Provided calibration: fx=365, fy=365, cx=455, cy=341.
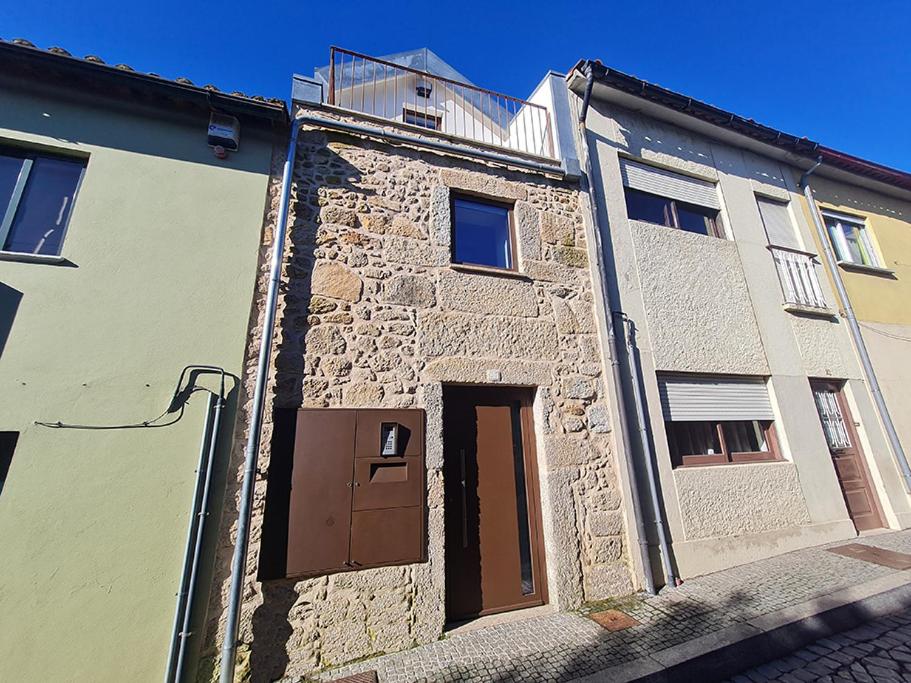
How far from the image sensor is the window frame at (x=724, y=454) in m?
4.65

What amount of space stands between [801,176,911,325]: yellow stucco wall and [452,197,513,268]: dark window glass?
6.40 meters

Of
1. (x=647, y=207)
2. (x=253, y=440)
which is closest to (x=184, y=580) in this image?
(x=253, y=440)

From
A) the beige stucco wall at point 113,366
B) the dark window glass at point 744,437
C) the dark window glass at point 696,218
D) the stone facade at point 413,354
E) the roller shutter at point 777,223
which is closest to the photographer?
the beige stucco wall at point 113,366

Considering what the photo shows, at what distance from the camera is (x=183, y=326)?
3367 millimetres

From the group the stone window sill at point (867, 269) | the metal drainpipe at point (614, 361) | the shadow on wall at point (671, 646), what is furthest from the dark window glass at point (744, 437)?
the stone window sill at point (867, 269)

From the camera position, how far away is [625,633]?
3.13m

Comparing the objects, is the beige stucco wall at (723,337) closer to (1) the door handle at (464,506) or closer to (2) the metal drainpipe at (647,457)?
(2) the metal drainpipe at (647,457)

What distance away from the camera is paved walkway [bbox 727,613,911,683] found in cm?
267

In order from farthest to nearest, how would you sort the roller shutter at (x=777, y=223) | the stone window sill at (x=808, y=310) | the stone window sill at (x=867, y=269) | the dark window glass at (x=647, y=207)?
1. the stone window sill at (x=867, y=269)
2. the roller shutter at (x=777, y=223)
3. the stone window sill at (x=808, y=310)
4. the dark window glass at (x=647, y=207)

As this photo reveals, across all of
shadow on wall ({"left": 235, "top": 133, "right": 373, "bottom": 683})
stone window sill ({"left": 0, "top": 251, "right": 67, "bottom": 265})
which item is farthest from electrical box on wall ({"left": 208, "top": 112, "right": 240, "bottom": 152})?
stone window sill ({"left": 0, "top": 251, "right": 67, "bottom": 265})

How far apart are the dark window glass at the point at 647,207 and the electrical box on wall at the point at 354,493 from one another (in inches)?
193

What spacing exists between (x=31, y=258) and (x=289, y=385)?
7.92 feet

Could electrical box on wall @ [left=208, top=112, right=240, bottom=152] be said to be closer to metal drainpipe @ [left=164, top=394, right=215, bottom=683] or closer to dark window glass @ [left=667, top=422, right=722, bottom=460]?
metal drainpipe @ [left=164, top=394, right=215, bottom=683]

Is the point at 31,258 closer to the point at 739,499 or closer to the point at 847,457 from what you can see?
the point at 739,499
